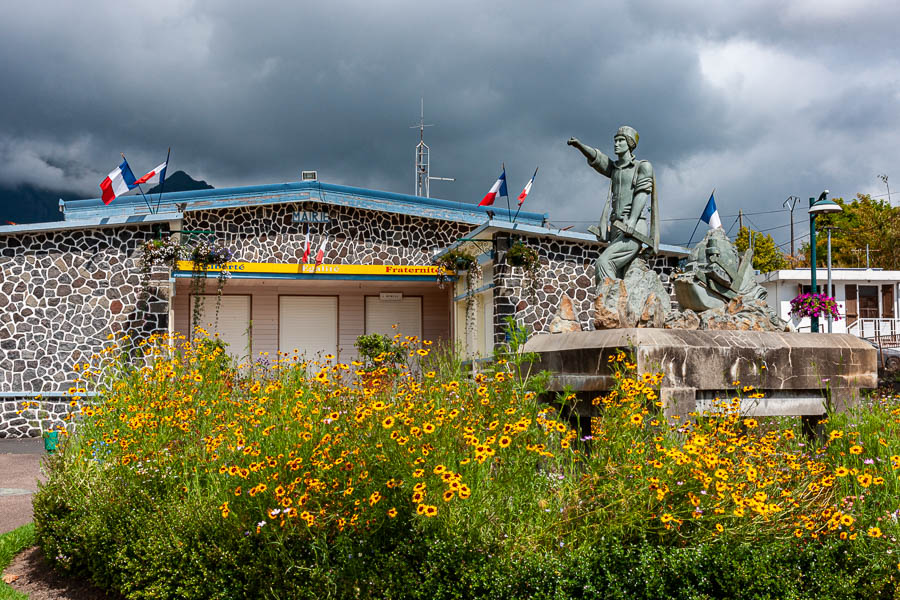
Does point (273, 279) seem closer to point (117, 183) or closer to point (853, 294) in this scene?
point (117, 183)

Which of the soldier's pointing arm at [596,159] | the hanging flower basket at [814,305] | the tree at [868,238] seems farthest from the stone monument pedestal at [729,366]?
the tree at [868,238]

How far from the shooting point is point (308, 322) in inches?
778

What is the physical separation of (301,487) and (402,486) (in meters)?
0.65

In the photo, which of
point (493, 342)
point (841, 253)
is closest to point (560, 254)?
point (493, 342)

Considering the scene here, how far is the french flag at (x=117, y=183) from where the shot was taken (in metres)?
14.0

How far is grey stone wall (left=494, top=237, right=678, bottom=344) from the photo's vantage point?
15531 mm

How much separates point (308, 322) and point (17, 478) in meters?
10.1

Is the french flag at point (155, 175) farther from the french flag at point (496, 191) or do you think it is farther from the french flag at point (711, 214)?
the french flag at point (711, 214)

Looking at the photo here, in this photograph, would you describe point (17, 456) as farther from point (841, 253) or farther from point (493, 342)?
point (841, 253)

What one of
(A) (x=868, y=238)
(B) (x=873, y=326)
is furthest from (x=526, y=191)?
(A) (x=868, y=238)

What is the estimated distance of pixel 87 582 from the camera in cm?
523

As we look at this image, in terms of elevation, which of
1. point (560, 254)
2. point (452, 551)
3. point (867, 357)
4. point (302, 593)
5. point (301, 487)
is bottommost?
point (302, 593)

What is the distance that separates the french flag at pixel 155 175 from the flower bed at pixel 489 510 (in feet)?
35.8

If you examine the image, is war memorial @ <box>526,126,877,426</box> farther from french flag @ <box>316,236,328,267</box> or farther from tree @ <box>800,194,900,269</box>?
tree @ <box>800,194,900,269</box>
